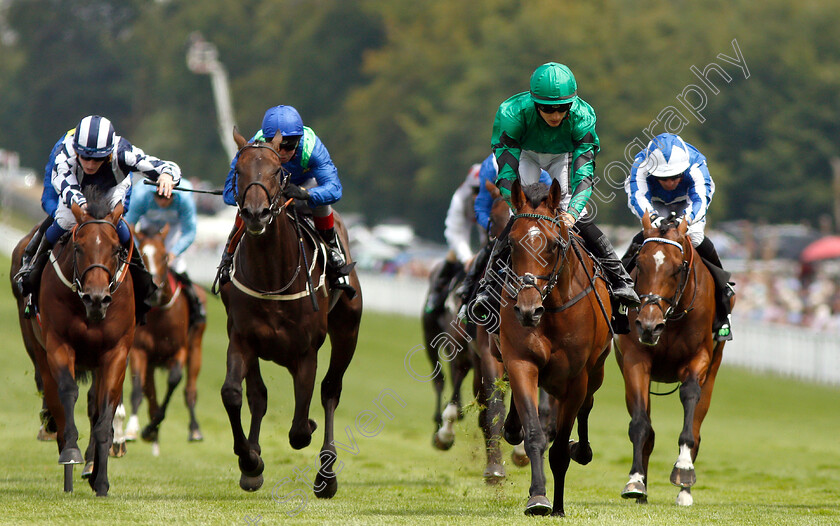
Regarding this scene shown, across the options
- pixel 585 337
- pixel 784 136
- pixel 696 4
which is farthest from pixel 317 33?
pixel 585 337

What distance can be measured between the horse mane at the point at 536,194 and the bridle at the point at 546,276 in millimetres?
109

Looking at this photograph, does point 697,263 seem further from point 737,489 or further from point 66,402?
point 66,402

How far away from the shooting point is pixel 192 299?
47.5ft

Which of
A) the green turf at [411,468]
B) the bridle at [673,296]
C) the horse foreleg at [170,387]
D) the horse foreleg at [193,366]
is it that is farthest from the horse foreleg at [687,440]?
the horse foreleg at [193,366]

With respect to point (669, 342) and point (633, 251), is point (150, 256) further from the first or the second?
point (669, 342)

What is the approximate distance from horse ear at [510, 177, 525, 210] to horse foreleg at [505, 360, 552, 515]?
0.95 metres

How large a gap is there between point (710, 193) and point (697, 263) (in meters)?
Result: 0.73

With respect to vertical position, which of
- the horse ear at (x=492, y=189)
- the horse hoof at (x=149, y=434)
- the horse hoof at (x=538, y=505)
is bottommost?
the horse hoof at (x=538, y=505)

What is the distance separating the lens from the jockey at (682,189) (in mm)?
10758

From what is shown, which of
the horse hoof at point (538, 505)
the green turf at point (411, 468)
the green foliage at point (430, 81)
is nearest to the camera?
the horse hoof at point (538, 505)

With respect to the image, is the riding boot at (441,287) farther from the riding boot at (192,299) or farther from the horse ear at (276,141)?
the horse ear at (276,141)

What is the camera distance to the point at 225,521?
789cm

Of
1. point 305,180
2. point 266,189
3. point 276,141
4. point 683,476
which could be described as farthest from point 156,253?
point 683,476

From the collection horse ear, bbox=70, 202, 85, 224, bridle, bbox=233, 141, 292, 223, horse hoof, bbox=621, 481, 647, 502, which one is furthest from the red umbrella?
horse ear, bbox=70, 202, 85, 224
